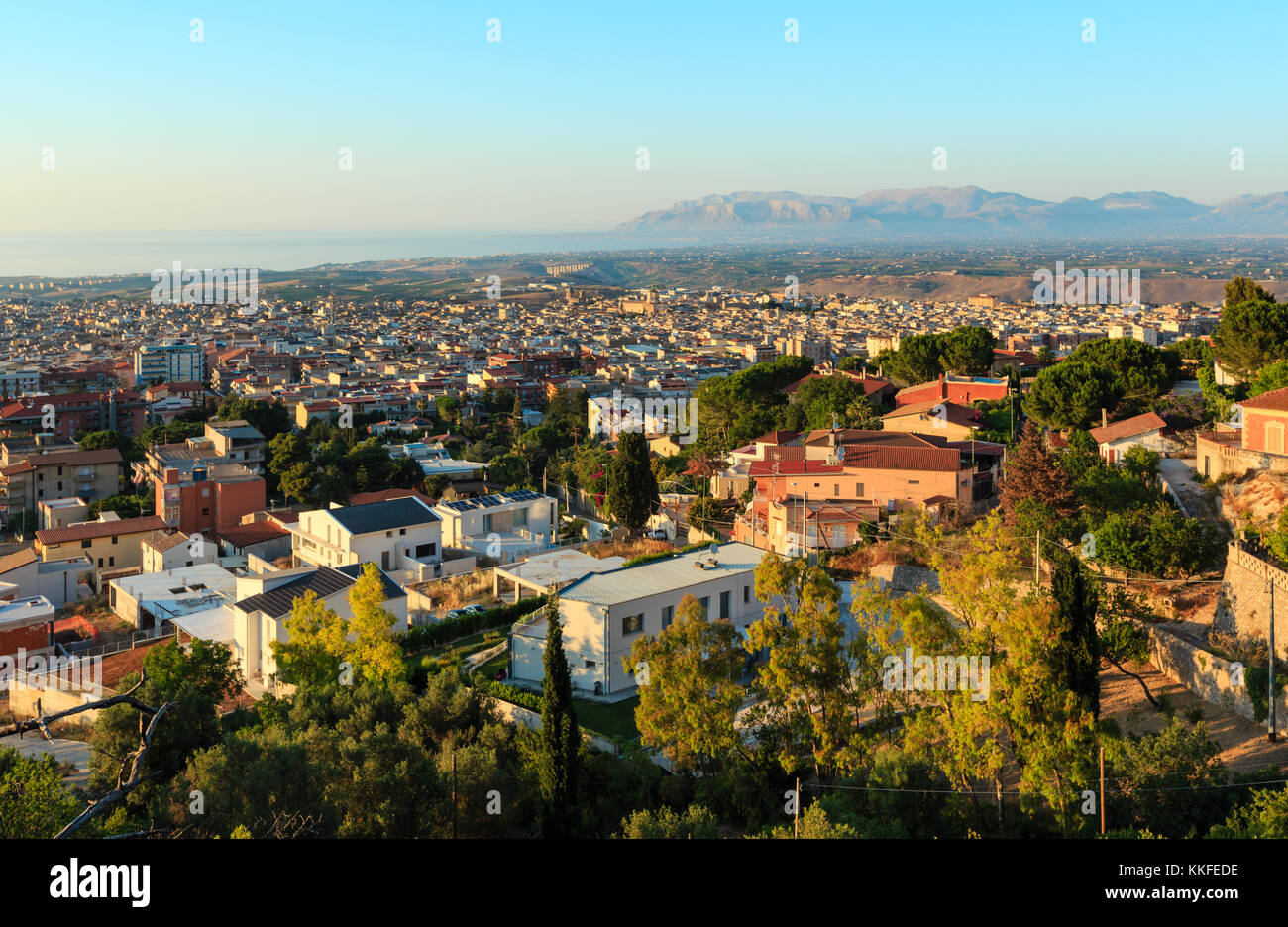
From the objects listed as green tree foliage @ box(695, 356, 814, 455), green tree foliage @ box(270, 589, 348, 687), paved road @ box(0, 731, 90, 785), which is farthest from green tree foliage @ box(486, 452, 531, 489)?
paved road @ box(0, 731, 90, 785)

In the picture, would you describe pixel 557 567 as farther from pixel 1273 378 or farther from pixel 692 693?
pixel 1273 378

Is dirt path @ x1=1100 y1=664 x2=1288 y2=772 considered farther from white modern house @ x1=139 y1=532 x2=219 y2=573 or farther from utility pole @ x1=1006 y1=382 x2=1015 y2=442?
white modern house @ x1=139 y1=532 x2=219 y2=573

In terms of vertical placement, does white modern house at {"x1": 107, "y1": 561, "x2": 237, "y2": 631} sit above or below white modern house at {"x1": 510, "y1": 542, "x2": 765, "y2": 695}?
below

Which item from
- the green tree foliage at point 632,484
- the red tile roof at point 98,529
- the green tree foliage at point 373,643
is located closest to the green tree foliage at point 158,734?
the green tree foliage at point 373,643

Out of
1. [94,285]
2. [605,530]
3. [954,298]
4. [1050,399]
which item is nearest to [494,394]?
[605,530]

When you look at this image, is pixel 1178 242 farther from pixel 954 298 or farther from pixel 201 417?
pixel 201 417
